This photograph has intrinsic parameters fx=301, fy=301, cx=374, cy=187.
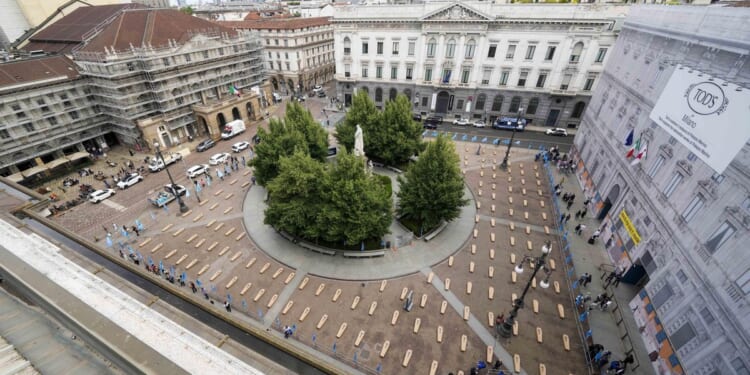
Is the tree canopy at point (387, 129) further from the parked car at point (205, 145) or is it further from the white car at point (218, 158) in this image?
the parked car at point (205, 145)

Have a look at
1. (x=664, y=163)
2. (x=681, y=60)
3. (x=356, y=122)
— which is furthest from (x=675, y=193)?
(x=356, y=122)

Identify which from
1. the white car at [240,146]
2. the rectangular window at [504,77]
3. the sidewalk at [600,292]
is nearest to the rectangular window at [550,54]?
the rectangular window at [504,77]

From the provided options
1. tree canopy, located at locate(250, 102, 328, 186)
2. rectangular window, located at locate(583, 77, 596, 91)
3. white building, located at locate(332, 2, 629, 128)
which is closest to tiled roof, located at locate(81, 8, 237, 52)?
white building, located at locate(332, 2, 629, 128)

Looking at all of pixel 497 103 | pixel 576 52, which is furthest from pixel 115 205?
pixel 576 52

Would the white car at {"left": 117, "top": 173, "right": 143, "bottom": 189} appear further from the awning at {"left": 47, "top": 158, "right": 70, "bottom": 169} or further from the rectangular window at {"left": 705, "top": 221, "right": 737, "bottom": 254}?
the rectangular window at {"left": 705, "top": 221, "right": 737, "bottom": 254}

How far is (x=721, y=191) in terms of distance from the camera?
17.9m

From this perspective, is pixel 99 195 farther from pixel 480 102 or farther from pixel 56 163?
pixel 480 102

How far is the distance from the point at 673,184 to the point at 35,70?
70.9 meters

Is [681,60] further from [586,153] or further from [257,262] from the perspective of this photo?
[257,262]

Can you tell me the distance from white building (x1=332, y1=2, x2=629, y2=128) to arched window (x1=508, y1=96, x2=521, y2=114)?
0.17 meters

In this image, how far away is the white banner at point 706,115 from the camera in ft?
55.5

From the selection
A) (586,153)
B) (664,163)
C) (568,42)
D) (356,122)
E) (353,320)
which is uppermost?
(568,42)

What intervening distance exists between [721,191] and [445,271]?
18.3m

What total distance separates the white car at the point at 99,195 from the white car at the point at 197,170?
8659 millimetres
